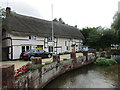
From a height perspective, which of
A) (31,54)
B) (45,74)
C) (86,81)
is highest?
(31,54)

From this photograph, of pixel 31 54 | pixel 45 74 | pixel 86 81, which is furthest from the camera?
pixel 31 54

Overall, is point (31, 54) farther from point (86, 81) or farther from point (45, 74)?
point (86, 81)

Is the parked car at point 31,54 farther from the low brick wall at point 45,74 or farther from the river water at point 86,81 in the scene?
the river water at point 86,81

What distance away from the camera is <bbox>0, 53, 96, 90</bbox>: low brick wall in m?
5.54

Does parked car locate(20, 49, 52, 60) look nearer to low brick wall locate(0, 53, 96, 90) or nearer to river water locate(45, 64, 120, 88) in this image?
low brick wall locate(0, 53, 96, 90)

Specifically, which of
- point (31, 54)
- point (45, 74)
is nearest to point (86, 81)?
point (45, 74)

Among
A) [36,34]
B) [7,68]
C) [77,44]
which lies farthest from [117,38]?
[7,68]

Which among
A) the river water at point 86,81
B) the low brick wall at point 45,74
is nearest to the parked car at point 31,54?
the low brick wall at point 45,74

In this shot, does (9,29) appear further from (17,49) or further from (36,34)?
(36,34)

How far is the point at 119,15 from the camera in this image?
2106 cm

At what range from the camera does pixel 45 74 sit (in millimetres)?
8188

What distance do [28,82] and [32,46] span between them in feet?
36.9

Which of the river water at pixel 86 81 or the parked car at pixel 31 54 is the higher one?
the parked car at pixel 31 54

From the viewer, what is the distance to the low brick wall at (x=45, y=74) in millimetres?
5535
